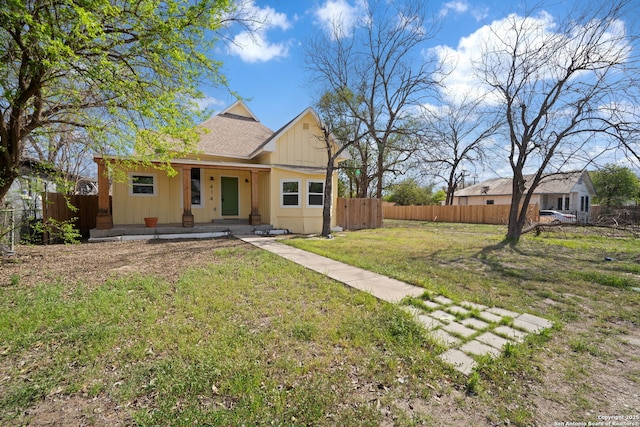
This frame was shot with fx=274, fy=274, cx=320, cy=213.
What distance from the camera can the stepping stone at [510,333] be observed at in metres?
2.96

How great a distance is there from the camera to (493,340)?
2916 millimetres

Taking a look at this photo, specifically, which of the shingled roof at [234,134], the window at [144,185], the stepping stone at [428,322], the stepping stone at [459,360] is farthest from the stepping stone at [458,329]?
the window at [144,185]

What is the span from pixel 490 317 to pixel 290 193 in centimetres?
995

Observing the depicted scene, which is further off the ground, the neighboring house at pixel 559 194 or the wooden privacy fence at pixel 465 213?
the neighboring house at pixel 559 194

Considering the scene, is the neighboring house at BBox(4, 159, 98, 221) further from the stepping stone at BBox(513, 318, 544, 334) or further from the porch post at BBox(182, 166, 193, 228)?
the stepping stone at BBox(513, 318, 544, 334)

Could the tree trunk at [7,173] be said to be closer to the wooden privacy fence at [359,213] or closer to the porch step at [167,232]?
the porch step at [167,232]

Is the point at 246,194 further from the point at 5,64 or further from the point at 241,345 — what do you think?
the point at 241,345

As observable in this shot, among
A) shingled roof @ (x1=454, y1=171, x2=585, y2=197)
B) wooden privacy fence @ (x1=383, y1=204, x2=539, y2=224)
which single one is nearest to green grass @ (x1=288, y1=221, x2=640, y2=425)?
wooden privacy fence @ (x1=383, y1=204, x2=539, y2=224)

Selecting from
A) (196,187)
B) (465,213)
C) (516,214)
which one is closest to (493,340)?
(516,214)

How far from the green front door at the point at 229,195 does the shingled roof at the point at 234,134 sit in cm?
124

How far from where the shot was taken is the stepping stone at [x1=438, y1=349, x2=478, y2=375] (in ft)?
8.00

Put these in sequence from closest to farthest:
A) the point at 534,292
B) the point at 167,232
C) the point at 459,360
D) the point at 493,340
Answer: the point at 459,360, the point at 493,340, the point at 534,292, the point at 167,232

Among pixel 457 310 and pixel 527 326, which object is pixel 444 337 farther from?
pixel 527 326

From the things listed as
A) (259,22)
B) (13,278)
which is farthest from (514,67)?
(13,278)
